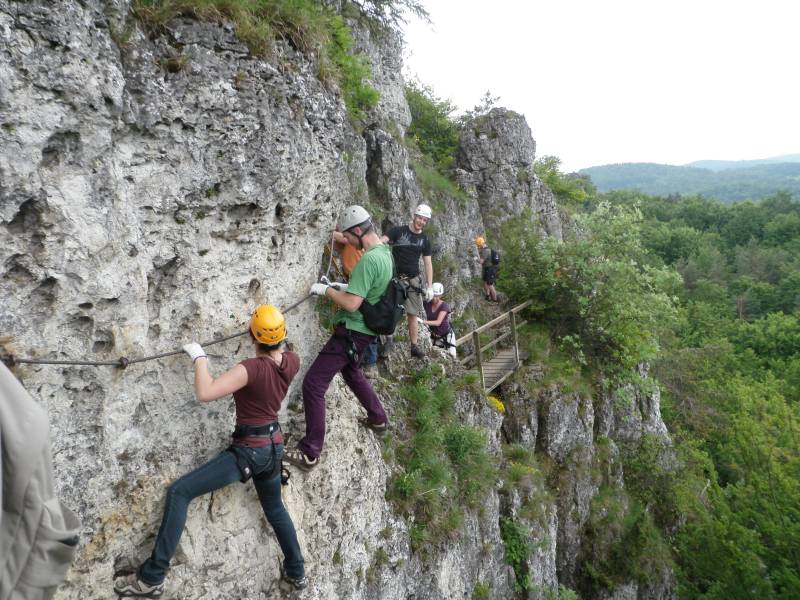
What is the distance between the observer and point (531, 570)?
9.00 metres

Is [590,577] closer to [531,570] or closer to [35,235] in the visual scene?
[531,570]

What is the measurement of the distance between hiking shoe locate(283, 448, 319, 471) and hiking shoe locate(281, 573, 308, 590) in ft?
3.03

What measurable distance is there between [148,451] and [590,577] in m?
11.4

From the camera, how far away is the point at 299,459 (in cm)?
486

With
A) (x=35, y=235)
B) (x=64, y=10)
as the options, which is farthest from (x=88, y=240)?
(x=64, y=10)

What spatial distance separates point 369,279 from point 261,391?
4.86 ft

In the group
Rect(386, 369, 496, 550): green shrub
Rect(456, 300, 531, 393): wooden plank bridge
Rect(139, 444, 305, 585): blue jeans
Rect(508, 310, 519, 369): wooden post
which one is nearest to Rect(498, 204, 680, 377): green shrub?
Rect(456, 300, 531, 393): wooden plank bridge

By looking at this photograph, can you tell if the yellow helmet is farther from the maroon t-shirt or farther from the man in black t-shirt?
the man in black t-shirt

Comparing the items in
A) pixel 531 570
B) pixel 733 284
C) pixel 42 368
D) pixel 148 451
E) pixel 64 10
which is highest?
pixel 64 10

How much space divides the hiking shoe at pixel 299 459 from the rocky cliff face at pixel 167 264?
0.20 metres

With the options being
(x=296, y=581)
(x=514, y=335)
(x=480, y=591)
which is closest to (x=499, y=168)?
(x=514, y=335)

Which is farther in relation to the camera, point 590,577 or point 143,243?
point 590,577

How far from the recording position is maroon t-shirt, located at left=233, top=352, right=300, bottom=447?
12.4ft

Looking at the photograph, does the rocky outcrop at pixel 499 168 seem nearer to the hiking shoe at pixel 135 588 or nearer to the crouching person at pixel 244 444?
the crouching person at pixel 244 444
